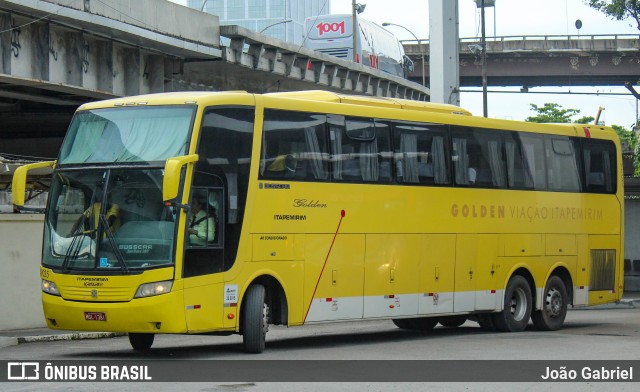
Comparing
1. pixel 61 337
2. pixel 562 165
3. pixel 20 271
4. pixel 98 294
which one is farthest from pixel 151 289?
pixel 562 165

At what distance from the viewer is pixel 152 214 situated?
1562 cm

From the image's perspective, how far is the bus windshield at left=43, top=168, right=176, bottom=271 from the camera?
1554 cm

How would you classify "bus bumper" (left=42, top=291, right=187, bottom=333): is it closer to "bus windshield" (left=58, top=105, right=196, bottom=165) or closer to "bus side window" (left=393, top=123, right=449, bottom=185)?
"bus windshield" (left=58, top=105, right=196, bottom=165)

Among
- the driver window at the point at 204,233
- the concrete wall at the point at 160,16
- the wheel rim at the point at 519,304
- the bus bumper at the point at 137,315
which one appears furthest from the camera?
the concrete wall at the point at 160,16

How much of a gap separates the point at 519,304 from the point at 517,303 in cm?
4

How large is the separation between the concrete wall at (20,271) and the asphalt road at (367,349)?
2591 mm

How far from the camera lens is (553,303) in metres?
23.3

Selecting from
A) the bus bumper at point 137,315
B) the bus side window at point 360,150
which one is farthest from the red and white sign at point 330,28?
the bus bumper at point 137,315

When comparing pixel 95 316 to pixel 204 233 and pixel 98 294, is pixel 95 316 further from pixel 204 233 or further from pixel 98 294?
pixel 204 233

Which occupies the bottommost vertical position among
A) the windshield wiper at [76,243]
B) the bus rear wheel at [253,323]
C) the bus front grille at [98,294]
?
the bus rear wheel at [253,323]

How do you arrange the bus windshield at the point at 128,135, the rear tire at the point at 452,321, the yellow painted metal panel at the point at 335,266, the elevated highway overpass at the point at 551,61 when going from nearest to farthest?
the bus windshield at the point at 128,135 < the yellow painted metal panel at the point at 335,266 < the rear tire at the point at 452,321 < the elevated highway overpass at the point at 551,61

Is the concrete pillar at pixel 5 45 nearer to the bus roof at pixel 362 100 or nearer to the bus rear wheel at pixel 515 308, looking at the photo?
the bus roof at pixel 362 100

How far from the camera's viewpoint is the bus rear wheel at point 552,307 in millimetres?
23125

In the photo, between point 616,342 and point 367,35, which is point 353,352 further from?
point 367,35
